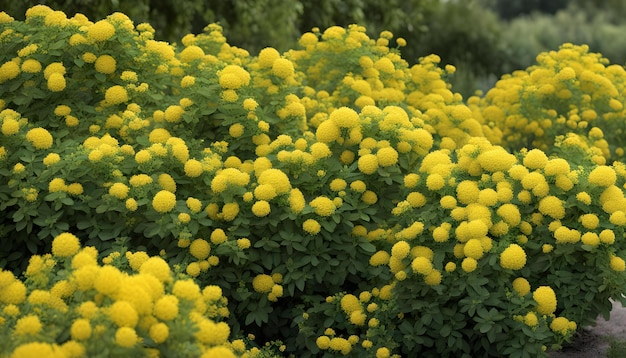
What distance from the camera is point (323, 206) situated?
4176 millimetres

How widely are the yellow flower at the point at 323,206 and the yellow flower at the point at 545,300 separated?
1.11 meters

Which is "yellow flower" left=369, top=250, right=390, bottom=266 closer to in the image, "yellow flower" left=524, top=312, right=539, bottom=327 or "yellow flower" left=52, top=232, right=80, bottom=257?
"yellow flower" left=524, top=312, right=539, bottom=327

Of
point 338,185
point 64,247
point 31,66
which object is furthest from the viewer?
point 31,66

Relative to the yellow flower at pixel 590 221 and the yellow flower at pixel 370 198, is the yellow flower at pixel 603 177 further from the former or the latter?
the yellow flower at pixel 370 198

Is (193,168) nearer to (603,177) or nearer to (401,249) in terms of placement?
(401,249)

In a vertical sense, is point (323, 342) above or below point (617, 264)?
below

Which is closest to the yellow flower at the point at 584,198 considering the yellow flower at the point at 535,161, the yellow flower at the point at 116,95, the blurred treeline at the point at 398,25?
the yellow flower at the point at 535,161

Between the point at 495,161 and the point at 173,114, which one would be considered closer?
the point at 495,161

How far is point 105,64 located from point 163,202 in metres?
1.17

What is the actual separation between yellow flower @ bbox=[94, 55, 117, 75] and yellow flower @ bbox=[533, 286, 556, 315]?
106 inches

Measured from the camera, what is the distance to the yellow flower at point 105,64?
4668 millimetres

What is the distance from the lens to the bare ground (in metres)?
4.83

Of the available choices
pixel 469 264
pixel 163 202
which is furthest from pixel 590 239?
pixel 163 202

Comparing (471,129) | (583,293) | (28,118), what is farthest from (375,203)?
(28,118)
